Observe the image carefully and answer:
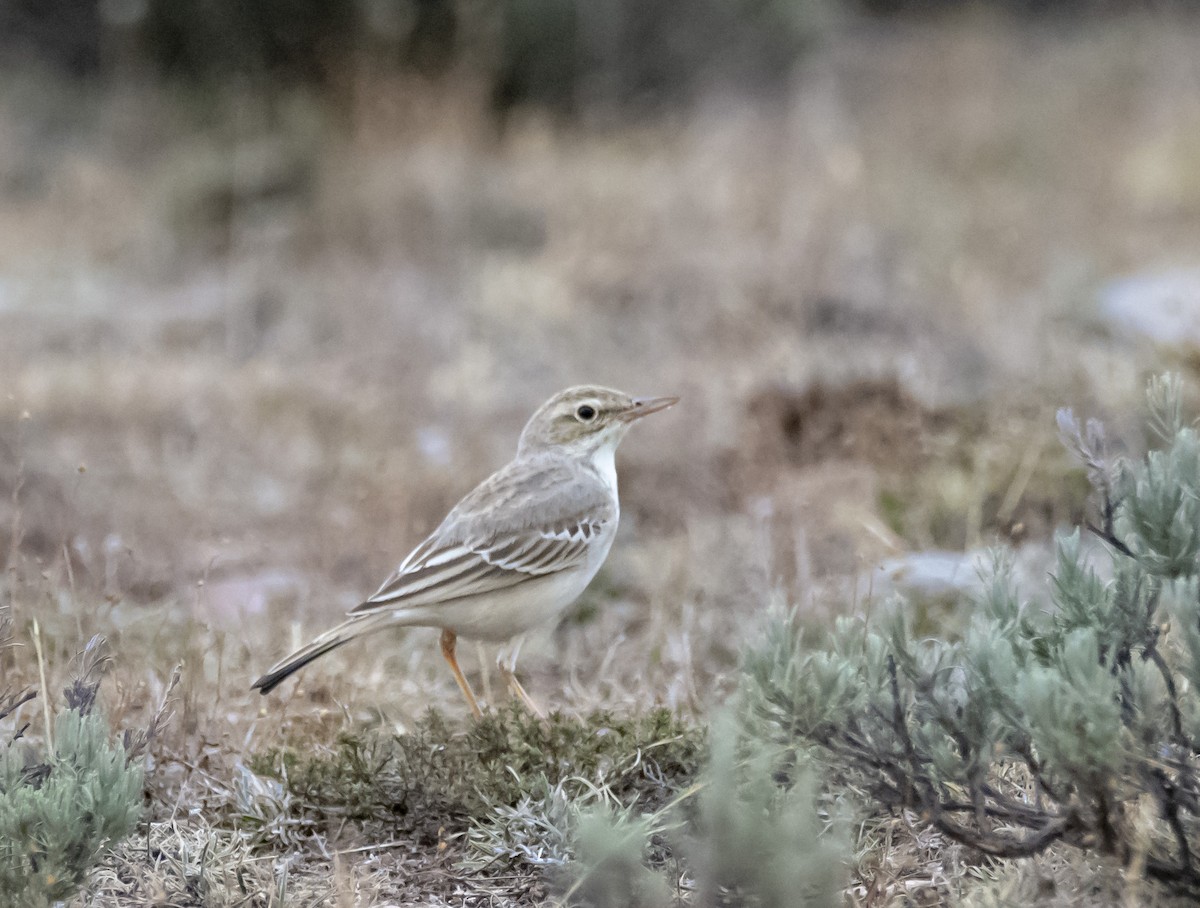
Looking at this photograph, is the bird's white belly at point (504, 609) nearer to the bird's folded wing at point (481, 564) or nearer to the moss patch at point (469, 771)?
the bird's folded wing at point (481, 564)

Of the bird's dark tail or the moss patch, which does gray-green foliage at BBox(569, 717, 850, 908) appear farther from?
the bird's dark tail

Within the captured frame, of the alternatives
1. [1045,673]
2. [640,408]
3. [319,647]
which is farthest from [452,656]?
[1045,673]

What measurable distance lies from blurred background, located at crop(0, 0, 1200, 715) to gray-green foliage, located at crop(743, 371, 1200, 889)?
60.8 inches

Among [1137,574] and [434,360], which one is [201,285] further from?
[1137,574]

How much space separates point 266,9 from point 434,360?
7.97m

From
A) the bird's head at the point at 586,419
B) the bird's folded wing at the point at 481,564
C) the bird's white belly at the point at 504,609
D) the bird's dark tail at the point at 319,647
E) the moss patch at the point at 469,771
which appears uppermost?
the bird's head at the point at 586,419

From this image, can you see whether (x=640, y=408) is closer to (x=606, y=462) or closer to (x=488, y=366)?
(x=606, y=462)

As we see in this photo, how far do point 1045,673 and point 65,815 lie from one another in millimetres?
2056

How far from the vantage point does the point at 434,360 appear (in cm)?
1023

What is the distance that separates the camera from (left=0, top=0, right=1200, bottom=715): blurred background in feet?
20.2

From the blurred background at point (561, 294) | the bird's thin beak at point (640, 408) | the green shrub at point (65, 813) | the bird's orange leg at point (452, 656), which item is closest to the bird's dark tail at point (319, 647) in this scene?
the bird's orange leg at point (452, 656)

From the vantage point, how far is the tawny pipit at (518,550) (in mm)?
4348

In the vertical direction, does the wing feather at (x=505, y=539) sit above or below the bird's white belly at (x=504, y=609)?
above

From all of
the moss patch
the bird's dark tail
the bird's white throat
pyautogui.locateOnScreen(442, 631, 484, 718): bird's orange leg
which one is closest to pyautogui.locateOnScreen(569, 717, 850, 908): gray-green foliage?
the moss patch
